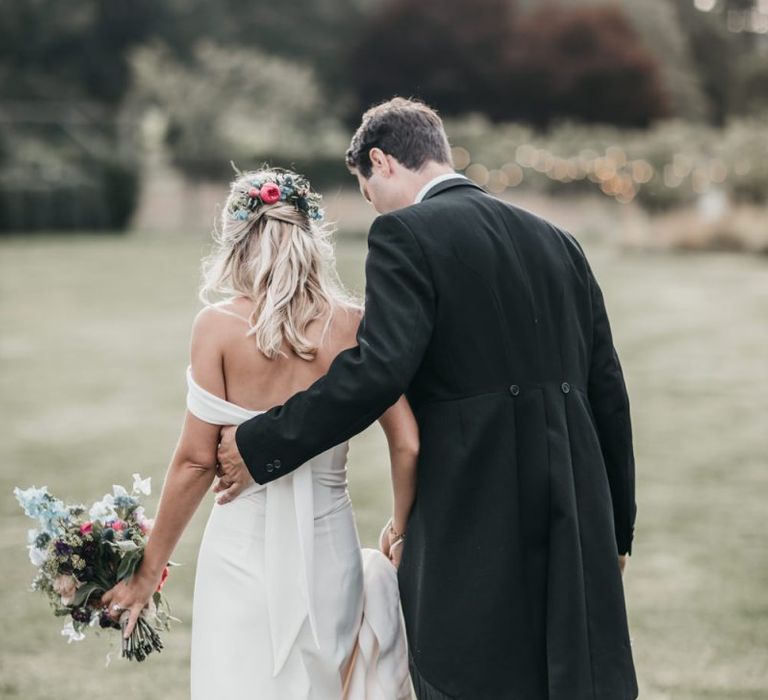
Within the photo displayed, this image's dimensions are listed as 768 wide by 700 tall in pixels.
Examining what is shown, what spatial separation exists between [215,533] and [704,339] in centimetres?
1148

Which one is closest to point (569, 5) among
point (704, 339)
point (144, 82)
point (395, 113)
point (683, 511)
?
point (144, 82)

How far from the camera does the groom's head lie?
9.23ft

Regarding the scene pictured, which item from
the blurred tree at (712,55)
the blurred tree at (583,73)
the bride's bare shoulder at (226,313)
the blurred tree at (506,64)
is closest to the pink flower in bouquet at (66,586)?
the bride's bare shoulder at (226,313)

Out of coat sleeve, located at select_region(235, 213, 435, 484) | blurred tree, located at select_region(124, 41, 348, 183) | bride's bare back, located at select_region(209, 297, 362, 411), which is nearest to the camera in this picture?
coat sleeve, located at select_region(235, 213, 435, 484)

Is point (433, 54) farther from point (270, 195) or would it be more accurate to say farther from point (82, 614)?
point (82, 614)

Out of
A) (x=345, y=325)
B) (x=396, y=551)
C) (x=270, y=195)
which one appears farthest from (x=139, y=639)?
(x=270, y=195)

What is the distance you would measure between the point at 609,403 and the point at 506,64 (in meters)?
38.2

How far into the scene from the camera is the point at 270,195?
281cm

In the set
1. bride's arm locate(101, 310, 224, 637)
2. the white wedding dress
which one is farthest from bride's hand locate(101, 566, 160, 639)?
the white wedding dress

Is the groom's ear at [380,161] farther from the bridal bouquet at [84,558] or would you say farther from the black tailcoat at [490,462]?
the bridal bouquet at [84,558]

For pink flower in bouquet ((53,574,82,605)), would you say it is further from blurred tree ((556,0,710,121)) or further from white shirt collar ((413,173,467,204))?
blurred tree ((556,0,710,121))

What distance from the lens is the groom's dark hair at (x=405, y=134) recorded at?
2809mm

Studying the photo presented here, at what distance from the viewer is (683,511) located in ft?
23.7

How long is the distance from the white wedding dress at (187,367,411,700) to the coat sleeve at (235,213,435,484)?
13 centimetres
